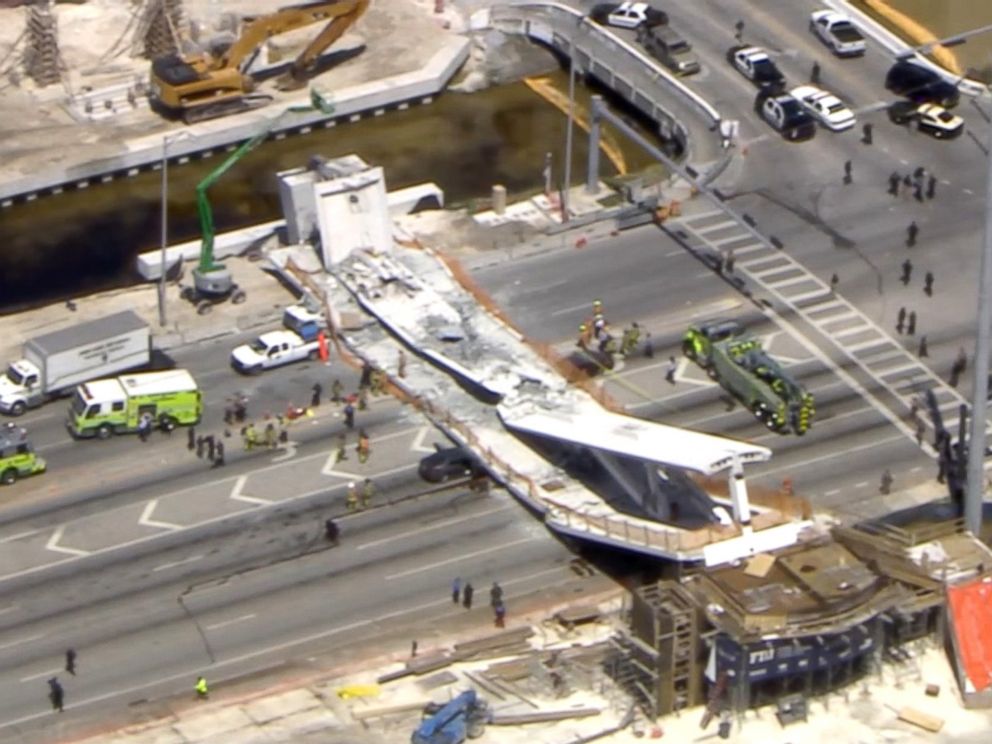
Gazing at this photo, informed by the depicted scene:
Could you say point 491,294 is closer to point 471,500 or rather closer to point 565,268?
point 565,268

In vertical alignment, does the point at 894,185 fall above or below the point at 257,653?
above

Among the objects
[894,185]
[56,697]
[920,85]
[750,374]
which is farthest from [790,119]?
[56,697]

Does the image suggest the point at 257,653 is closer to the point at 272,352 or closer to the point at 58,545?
the point at 58,545

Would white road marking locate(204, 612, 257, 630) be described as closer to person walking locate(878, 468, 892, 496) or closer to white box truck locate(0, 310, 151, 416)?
white box truck locate(0, 310, 151, 416)

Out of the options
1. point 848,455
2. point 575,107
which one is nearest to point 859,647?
point 848,455

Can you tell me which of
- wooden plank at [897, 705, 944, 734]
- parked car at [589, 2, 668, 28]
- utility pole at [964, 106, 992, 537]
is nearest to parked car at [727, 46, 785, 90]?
parked car at [589, 2, 668, 28]

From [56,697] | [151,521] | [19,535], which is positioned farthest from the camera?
[151,521]
